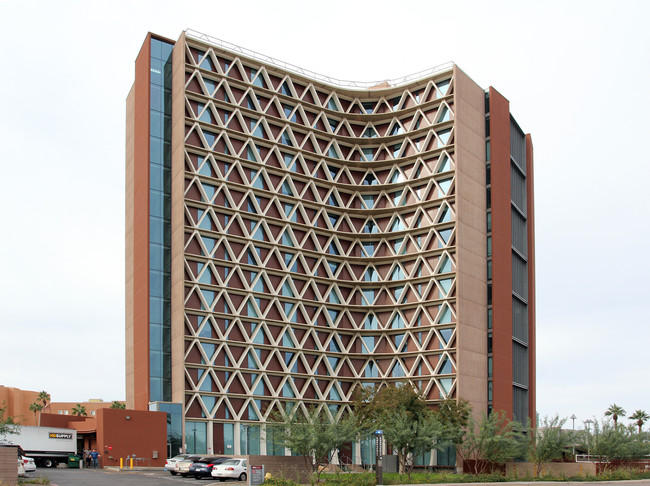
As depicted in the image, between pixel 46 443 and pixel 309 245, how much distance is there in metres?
35.1

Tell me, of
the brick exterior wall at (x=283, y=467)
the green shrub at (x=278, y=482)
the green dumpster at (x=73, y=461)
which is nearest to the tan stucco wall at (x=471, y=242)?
the brick exterior wall at (x=283, y=467)

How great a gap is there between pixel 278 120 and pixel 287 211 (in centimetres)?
1034

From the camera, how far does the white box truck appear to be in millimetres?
61438

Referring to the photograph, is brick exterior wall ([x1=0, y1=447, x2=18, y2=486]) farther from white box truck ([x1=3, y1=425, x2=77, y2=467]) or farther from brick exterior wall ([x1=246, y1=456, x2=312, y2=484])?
white box truck ([x1=3, y1=425, x2=77, y2=467])

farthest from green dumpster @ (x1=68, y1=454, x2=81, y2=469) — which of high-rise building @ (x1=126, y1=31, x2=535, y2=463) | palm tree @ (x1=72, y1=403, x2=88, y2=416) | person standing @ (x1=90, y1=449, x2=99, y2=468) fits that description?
palm tree @ (x1=72, y1=403, x2=88, y2=416)

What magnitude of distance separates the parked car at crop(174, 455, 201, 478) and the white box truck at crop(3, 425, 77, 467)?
15779 mm

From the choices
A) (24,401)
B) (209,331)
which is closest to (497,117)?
(209,331)

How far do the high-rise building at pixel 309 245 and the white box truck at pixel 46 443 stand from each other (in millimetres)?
9201

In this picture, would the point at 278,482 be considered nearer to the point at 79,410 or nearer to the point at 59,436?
the point at 59,436

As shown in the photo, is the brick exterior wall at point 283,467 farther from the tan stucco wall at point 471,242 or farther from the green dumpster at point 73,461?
the tan stucco wall at point 471,242

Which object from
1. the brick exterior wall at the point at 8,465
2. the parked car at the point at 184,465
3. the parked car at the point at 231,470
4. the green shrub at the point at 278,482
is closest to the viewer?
the brick exterior wall at the point at 8,465

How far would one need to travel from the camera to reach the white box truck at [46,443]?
202 feet

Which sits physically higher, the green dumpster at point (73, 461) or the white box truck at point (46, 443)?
the white box truck at point (46, 443)

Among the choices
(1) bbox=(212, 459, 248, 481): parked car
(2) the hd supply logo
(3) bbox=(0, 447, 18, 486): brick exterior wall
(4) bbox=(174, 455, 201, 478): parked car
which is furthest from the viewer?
(2) the hd supply logo
